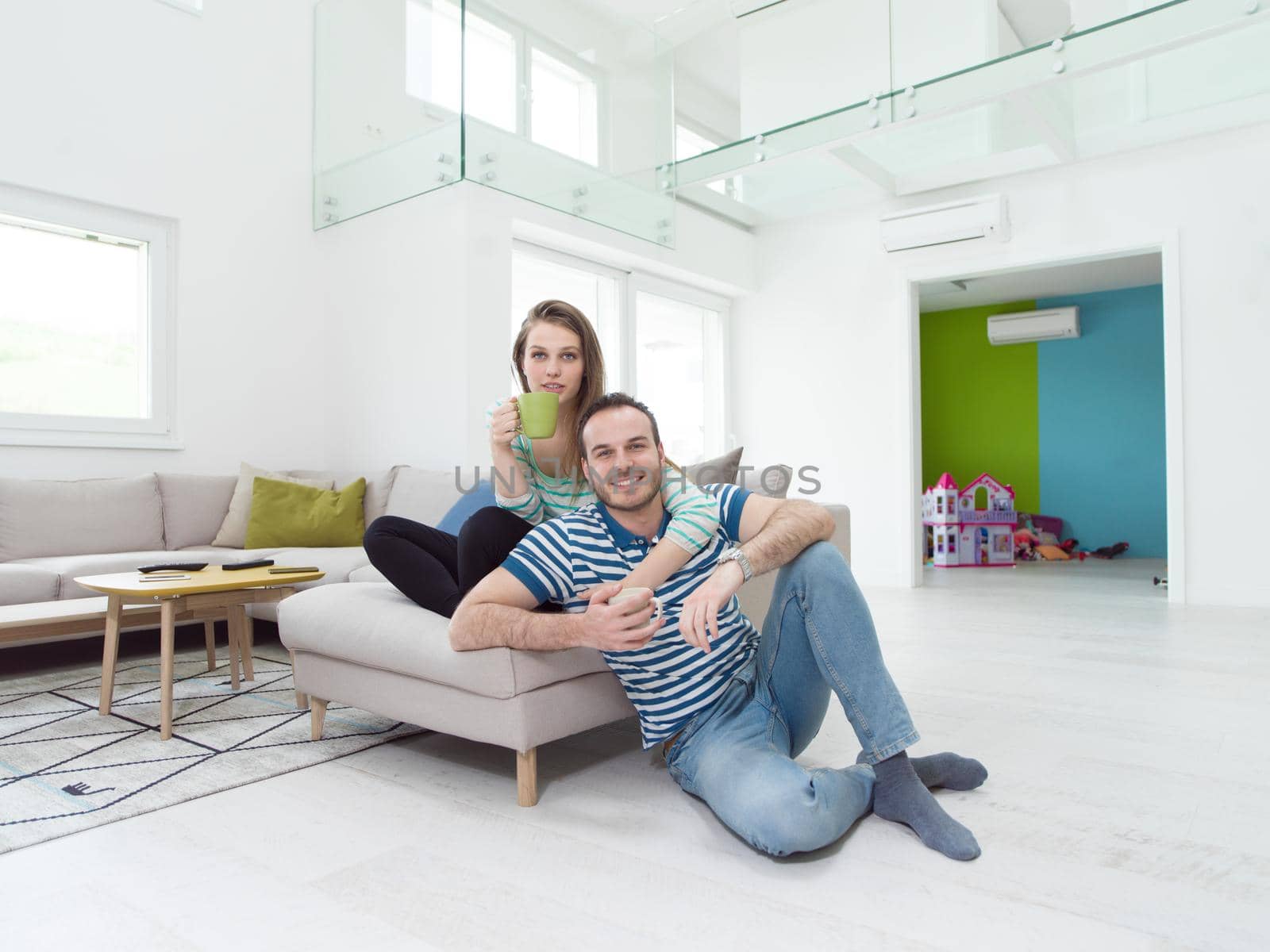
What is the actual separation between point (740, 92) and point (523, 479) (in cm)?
360

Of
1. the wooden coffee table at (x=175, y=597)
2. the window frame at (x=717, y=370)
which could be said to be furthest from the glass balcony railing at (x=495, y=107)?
the wooden coffee table at (x=175, y=597)

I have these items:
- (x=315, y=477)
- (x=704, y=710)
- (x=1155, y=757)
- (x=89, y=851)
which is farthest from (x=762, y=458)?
(x=89, y=851)

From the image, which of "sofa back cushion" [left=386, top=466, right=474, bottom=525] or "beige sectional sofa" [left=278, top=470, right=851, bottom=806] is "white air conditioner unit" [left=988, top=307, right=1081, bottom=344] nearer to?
"sofa back cushion" [left=386, top=466, right=474, bottom=525]

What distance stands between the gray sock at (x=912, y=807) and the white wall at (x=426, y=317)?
287cm

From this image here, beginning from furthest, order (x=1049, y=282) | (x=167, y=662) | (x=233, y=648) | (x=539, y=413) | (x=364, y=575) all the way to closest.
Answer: (x=1049, y=282) → (x=364, y=575) → (x=233, y=648) → (x=167, y=662) → (x=539, y=413)

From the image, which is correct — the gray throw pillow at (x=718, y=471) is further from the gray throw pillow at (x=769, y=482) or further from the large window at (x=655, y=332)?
the large window at (x=655, y=332)

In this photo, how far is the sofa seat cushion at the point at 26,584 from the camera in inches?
111

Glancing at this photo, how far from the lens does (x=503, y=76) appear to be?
400 centimetres

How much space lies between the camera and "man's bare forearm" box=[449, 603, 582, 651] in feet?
4.99

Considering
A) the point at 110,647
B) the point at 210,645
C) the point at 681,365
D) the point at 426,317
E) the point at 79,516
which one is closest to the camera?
the point at 110,647

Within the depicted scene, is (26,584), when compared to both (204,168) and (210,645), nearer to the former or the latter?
(210,645)

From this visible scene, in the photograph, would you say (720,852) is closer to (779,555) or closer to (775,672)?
(775,672)

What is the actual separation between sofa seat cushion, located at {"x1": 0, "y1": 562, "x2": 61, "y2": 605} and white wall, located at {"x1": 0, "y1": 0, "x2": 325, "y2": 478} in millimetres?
956

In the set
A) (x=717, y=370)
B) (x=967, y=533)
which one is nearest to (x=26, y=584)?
(x=717, y=370)
